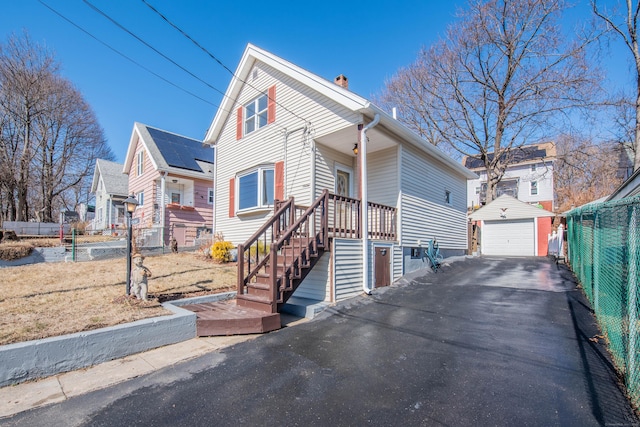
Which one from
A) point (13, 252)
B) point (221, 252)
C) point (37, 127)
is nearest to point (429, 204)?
point (221, 252)

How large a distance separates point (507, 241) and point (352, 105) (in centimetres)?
1326

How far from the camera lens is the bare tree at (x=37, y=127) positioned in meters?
18.8

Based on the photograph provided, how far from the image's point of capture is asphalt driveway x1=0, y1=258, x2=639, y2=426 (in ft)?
8.89

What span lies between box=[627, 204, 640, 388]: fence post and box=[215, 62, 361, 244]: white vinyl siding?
5565 mm

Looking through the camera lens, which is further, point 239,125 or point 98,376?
point 239,125

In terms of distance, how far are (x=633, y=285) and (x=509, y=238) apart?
14.9 meters

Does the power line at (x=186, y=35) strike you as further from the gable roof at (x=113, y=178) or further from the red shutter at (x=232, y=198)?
the gable roof at (x=113, y=178)

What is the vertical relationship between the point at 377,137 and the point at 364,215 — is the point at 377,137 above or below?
above

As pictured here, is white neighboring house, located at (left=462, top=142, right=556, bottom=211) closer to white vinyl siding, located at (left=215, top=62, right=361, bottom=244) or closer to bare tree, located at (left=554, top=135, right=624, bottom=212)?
bare tree, located at (left=554, top=135, right=624, bottom=212)

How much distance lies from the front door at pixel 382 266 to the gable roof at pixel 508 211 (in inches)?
417

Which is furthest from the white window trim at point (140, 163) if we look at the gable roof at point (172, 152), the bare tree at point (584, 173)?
the bare tree at point (584, 173)

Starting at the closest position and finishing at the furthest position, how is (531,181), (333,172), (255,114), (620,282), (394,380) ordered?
(394,380) < (620,282) < (333,172) < (255,114) < (531,181)

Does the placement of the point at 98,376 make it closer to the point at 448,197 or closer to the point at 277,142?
the point at 277,142

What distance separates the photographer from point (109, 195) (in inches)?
856
